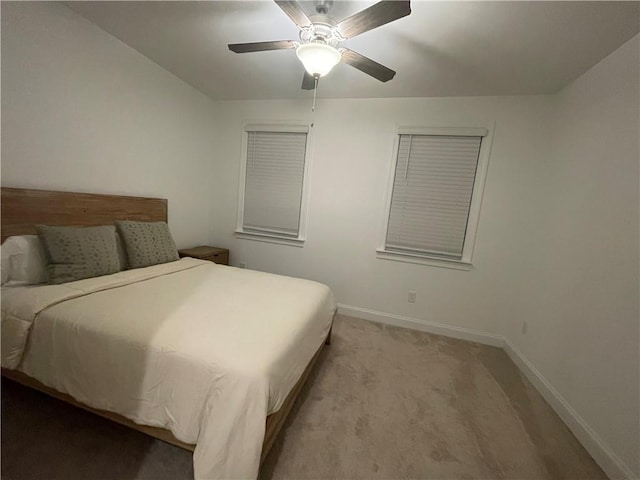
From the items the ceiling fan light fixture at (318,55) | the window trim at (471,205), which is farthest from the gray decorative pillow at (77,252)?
the window trim at (471,205)

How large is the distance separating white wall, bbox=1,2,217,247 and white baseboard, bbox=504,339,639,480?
12.4 feet

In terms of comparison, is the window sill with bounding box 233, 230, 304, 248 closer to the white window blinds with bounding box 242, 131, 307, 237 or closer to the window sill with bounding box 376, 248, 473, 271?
the white window blinds with bounding box 242, 131, 307, 237

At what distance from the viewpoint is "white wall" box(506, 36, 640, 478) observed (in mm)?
1396

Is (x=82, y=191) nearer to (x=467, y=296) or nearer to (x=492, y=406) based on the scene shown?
(x=492, y=406)

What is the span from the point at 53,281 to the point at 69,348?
652 millimetres

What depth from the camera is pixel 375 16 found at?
1220 millimetres

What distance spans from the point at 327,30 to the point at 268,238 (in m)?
2.34

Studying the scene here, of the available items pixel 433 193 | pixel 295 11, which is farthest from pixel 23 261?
pixel 433 193

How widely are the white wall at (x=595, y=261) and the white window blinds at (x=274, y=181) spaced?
246cm

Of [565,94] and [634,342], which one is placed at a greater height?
[565,94]

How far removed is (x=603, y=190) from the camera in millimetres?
1678

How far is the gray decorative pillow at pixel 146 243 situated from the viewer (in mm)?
2129

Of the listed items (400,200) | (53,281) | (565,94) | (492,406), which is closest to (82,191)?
(53,281)

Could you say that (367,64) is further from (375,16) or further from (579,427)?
(579,427)
